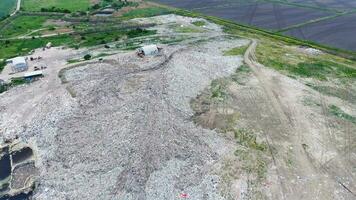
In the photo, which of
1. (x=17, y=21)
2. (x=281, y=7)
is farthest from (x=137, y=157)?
(x=281, y=7)

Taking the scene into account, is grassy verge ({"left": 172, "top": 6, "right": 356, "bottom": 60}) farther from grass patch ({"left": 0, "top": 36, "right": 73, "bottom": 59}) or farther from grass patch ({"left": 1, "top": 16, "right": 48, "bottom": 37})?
grass patch ({"left": 1, "top": 16, "right": 48, "bottom": 37})

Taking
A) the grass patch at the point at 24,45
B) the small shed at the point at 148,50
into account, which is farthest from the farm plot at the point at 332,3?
the grass patch at the point at 24,45

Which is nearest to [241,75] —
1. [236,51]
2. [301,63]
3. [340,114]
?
[236,51]

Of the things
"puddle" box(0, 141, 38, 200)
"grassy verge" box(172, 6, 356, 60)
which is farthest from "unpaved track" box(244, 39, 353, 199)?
"puddle" box(0, 141, 38, 200)

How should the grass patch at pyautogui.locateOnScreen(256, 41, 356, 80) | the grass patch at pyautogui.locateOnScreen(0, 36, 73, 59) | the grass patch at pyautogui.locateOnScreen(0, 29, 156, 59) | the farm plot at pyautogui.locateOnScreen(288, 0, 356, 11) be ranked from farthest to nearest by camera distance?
the farm plot at pyautogui.locateOnScreen(288, 0, 356, 11) → the grass patch at pyautogui.locateOnScreen(0, 29, 156, 59) → the grass patch at pyautogui.locateOnScreen(0, 36, 73, 59) → the grass patch at pyautogui.locateOnScreen(256, 41, 356, 80)

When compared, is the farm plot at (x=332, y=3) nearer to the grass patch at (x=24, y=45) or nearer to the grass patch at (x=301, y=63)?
the grass patch at (x=301, y=63)

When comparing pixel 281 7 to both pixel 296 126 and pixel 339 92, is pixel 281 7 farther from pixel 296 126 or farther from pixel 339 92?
pixel 296 126

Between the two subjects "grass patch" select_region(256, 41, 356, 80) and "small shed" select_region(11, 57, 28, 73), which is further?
"small shed" select_region(11, 57, 28, 73)
